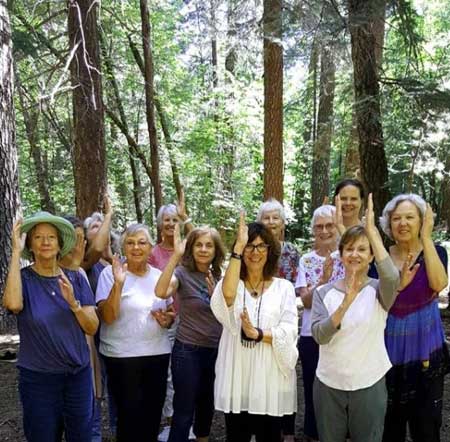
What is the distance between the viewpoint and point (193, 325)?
3422 millimetres

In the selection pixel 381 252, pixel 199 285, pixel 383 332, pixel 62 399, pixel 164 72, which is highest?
pixel 164 72

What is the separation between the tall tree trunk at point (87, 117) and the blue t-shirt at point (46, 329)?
502cm

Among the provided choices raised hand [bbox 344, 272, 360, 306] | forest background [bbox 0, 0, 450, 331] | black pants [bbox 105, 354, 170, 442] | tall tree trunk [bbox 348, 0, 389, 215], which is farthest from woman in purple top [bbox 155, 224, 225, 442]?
tall tree trunk [bbox 348, 0, 389, 215]

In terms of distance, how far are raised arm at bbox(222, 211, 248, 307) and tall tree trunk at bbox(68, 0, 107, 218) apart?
521 centimetres

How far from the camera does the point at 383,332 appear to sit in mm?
2887

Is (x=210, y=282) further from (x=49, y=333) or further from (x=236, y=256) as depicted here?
(x=49, y=333)

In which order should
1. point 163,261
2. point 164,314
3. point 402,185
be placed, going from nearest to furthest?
point 164,314, point 163,261, point 402,185

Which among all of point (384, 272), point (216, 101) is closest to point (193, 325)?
point (384, 272)

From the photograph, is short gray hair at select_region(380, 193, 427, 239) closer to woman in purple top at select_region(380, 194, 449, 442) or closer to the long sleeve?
woman in purple top at select_region(380, 194, 449, 442)

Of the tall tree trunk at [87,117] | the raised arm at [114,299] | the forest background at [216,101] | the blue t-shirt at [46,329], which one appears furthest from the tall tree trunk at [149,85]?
the blue t-shirt at [46,329]

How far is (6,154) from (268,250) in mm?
4301

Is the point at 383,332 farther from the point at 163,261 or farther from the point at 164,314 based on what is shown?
the point at 163,261

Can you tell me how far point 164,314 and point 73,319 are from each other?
724mm

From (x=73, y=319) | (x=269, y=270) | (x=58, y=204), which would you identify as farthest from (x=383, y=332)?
(x=58, y=204)
